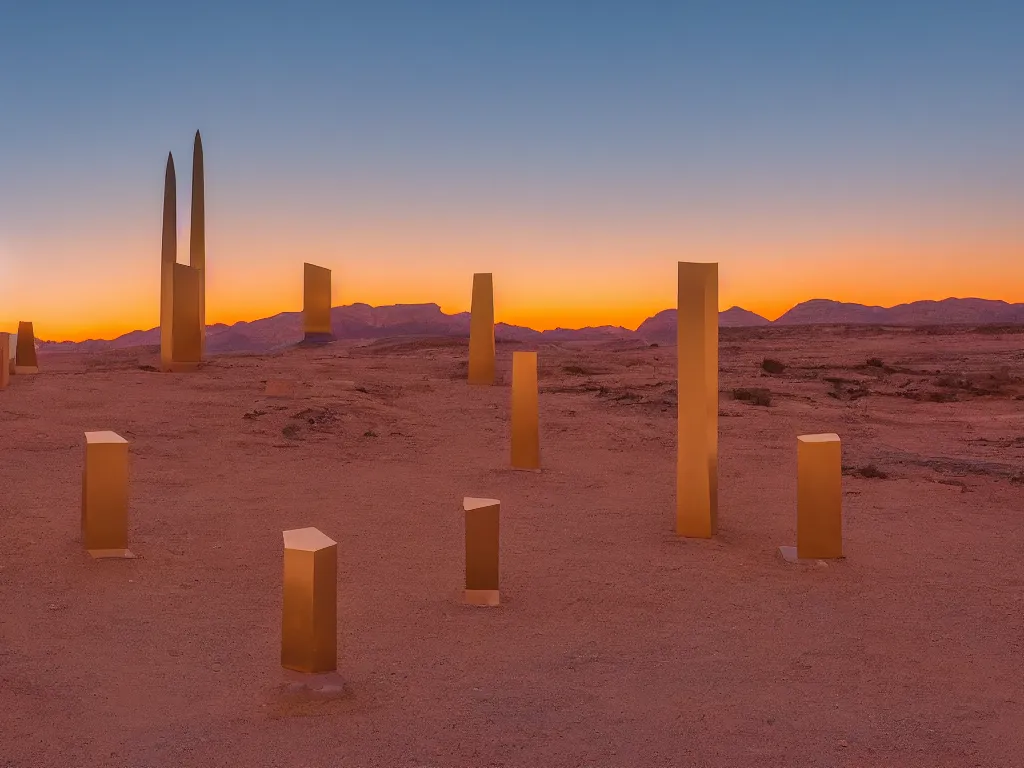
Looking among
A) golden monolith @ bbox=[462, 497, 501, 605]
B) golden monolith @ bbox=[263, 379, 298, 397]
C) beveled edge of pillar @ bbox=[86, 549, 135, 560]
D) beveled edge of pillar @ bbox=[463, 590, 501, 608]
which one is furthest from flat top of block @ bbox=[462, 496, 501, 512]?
golden monolith @ bbox=[263, 379, 298, 397]

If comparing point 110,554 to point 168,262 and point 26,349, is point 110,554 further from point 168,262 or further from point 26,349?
point 26,349

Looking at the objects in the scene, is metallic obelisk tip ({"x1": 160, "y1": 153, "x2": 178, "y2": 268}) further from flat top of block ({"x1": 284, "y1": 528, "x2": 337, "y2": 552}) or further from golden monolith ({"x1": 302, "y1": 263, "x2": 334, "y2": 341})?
flat top of block ({"x1": 284, "y1": 528, "x2": 337, "y2": 552})

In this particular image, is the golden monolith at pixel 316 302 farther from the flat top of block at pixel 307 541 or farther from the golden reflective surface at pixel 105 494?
the flat top of block at pixel 307 541

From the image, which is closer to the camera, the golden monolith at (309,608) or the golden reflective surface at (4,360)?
the golden monolith at (309,608)

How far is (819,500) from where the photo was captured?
7992 millimetres

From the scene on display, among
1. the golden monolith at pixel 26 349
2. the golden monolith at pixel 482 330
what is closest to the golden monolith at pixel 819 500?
the golden monolith at pixel 482 330

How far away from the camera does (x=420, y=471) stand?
11945 millimetres

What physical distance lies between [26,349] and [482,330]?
9.56m

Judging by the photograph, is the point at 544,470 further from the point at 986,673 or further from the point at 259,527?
the point at 986,673

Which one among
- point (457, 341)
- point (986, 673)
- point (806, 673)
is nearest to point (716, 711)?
point (806, 673)

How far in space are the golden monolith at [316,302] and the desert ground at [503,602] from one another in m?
5.88

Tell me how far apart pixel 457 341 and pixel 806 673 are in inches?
1283

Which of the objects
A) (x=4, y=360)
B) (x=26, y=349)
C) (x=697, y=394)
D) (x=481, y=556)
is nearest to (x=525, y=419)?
(x=697, y=394)

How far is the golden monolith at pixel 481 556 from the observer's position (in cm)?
679
